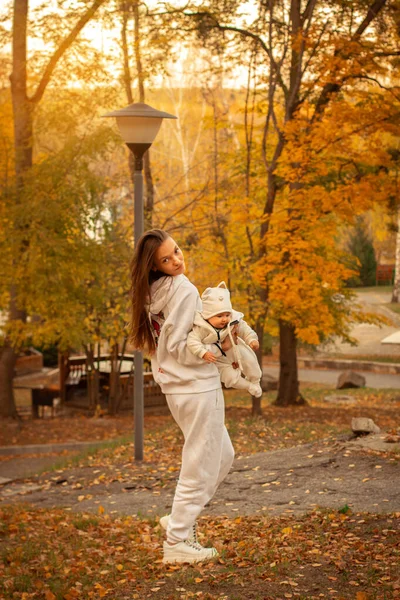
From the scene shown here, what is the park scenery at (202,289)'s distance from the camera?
553 centimetres

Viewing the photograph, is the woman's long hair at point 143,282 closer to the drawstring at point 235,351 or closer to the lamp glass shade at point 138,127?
the drawstring at point 235,351

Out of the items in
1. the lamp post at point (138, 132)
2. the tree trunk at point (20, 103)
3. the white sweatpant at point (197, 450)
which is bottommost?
the white sweatpant at point (197, 450)

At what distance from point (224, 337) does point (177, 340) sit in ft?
0.91

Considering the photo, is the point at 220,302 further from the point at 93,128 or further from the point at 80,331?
the point at 93,128

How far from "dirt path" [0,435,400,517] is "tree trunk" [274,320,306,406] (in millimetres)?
7929

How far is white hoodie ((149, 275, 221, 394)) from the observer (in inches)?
193

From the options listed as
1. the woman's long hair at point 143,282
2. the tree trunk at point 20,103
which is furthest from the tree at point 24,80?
the woman's long hair at point 143,282

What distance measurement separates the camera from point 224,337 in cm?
482

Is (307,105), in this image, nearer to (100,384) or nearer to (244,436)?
(244,436)

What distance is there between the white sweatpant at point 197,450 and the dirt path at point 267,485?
1633mm

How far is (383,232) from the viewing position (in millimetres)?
40375

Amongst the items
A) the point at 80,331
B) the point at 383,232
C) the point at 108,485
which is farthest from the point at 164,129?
the point at 108,485

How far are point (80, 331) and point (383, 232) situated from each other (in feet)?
93.5

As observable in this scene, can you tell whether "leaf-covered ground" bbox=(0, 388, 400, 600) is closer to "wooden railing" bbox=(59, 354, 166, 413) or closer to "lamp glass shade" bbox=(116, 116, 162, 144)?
"lamp glass shade" bbox=(116, 116, 162, 144)
